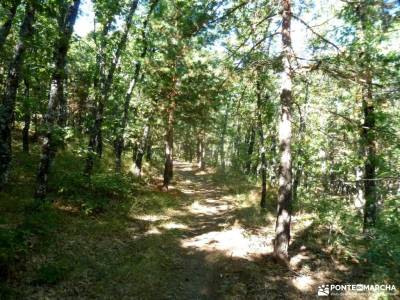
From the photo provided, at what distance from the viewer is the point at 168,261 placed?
10.9m

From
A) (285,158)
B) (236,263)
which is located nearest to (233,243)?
(236,263)

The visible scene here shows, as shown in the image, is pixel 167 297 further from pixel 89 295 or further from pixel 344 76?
pixel 344 76

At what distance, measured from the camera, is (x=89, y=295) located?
7.87m

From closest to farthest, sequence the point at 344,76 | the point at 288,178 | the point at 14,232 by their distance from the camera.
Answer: the point at 14,232 → the point at 344,76 → the point at 288,178

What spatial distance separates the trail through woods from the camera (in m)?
8.38

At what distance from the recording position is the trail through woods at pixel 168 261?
8.38 metres

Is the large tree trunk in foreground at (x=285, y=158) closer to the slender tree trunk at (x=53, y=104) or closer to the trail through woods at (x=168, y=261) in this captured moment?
the trail through woods at (x=168, y=261)

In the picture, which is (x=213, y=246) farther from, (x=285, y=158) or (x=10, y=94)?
(x=10, y=94)

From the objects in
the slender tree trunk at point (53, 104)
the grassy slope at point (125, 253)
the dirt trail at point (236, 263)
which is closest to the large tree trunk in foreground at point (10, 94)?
the grassy slope at point (125, 253)

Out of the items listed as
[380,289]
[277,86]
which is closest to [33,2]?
[380,289]

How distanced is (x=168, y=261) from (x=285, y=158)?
5145mm

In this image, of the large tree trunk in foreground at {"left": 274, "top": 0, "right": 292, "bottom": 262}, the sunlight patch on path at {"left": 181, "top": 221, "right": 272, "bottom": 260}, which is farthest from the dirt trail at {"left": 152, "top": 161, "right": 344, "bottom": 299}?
the large tree trunk in foreground at {"left": 274, "top": 0, "right": 292, "bottom": 262}

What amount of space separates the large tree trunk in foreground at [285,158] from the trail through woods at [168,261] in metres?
0.81

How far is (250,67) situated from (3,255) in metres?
9.23
